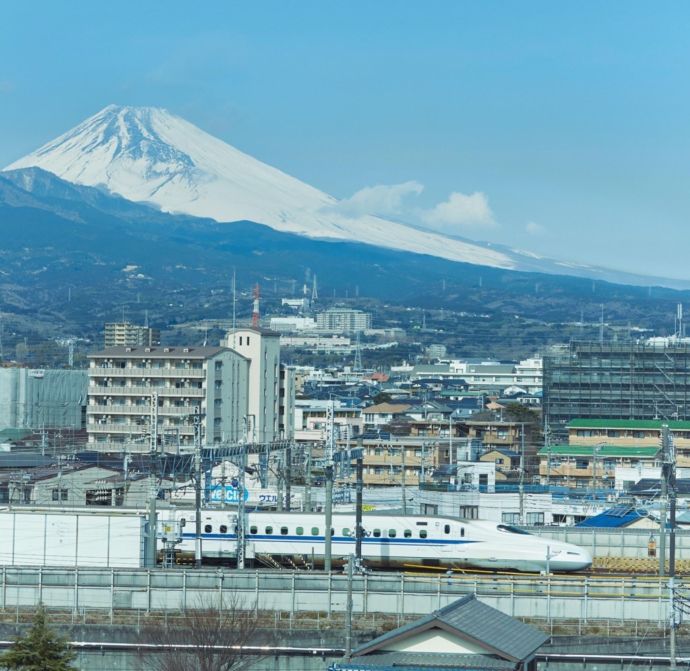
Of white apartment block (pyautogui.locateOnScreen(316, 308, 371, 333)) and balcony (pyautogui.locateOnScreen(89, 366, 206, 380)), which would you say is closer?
balcony (pyautogui.locateOnScreen(89, 366, 206, 380))

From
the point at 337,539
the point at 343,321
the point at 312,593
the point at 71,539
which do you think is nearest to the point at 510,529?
the point at 337,539

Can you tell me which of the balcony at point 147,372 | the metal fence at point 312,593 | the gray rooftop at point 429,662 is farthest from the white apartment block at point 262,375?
the gray rooftop at point 429,662

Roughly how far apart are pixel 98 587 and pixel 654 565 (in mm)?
8730

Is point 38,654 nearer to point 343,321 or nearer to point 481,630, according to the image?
point 481,630

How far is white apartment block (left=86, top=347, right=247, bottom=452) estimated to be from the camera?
146 feet

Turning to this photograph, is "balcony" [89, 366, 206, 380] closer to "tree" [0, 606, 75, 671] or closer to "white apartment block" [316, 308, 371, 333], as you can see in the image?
"tree" [0, 606, 75, 671]

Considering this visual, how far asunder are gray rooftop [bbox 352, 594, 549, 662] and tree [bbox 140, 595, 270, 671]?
238 centimetres

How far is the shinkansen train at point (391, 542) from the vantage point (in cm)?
2061

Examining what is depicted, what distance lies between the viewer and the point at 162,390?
148 feet

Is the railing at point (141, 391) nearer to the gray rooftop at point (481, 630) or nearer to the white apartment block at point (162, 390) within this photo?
the white apartment block at point (162, 390)

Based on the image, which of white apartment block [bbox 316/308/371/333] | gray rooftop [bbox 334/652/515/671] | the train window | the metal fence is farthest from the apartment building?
gray rooftop [bbox 334/652/515/671]

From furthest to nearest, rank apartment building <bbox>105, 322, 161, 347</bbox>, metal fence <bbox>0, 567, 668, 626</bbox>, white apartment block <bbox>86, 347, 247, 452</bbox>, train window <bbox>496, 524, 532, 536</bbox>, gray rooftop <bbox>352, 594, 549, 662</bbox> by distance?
apartment building <bbox>105, 322, 161, 347</bbox>, white apartment block <bbox>86, 347, 247, 452</bbox>, train window <bbox>496, 524, 532, 536</bbox>, metal fence <bbox>0, 567, 668, 626</bbox>, gray rooftop <bbox>352, 594, 549, 662</bbox>

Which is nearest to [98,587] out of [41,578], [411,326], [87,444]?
[41,578]

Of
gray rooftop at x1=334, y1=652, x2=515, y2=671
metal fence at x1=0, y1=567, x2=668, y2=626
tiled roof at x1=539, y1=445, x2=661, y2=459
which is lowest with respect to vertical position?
metal fence at x1=0, y1=567, x2=668, y2=626
